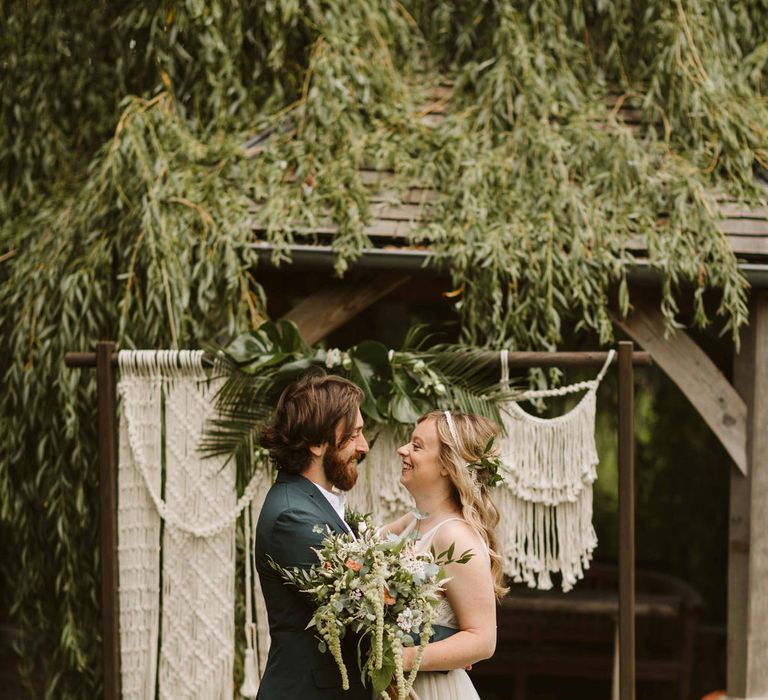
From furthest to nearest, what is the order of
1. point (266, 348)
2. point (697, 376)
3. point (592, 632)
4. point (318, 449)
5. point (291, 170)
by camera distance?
point (592, 632), point (291, 170), point (697, 376), point (266, 348), point (318, 449)

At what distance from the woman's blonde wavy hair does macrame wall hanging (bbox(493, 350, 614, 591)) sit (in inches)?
34.3

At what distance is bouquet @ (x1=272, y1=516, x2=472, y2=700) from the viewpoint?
247 centimetres

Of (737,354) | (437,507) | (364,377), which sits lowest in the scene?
(437,507)

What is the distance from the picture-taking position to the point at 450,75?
16.9 ft

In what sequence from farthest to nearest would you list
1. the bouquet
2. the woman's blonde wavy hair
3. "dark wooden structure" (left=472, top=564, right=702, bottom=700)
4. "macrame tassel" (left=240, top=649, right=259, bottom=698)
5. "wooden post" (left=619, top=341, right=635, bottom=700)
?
"dark wooden structure" (left=472, top=564, right=702, bottom=700), "macrame tassel" (left=240, top=649, right=259, bottom=698), "wooden post" (left=619, top=341, right=635, bottom=700), the woman's blonde wavy hair, the bouquet

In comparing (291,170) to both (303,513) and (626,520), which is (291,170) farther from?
(303,513)

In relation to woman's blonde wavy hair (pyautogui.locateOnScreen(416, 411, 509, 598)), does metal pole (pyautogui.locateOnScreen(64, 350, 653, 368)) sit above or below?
above

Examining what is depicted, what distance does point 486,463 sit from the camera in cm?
283

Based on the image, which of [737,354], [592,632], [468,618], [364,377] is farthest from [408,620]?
[592,632]

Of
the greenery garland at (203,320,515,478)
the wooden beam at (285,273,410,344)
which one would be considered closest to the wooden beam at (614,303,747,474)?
the greenery garland at (203,320,515,478)

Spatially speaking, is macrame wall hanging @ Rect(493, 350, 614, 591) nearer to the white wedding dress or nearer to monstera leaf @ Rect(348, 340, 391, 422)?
monstera leaf @ Rect(348, 340, 391, 422)

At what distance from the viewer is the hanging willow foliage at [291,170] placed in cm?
417

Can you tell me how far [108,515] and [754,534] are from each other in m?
2.73

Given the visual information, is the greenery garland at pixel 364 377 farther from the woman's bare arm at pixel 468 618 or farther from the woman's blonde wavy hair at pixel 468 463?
the woman's bare arm at pixel 468 618
